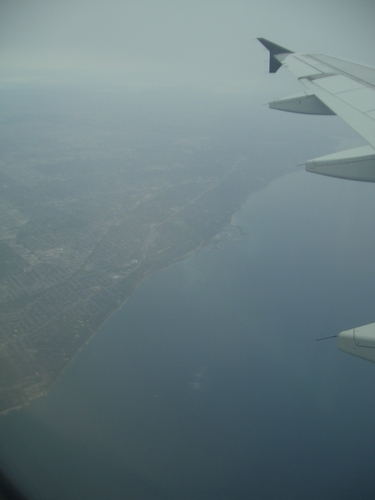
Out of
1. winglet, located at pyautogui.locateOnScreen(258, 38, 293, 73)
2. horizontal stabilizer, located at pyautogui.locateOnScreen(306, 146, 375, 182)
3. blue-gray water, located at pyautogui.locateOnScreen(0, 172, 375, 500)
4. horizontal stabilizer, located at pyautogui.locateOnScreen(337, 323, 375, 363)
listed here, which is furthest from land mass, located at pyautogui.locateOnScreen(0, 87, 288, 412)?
winglet, located at pyautogui.locateOnScreen(258, 38, 293, 73)

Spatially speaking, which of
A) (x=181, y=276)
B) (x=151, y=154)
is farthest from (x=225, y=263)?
(x=151, y=154)

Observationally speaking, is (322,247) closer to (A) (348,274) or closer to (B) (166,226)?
(A) (348,274)

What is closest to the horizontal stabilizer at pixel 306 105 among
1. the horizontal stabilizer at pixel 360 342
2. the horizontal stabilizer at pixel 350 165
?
the horizontal stabilizer at pixel 350 165

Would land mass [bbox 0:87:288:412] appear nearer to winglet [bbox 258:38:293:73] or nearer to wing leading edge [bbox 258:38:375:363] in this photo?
wing leading edge [bbox 258:38:375:363]

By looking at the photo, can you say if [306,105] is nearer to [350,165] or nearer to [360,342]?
[350,165]

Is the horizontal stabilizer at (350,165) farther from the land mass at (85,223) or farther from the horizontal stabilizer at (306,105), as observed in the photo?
the land mass at (85,223)

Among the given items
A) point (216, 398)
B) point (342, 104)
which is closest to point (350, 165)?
point (342, 104)

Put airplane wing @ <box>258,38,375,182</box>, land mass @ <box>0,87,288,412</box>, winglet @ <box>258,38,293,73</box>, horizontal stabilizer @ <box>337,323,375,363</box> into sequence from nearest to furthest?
horizontal stabilizer @ <box>337,323,375,363</box>
airplane wing @ <box>258,38,375,182</box>
winglet @ <box>258,38,293,73</box>
land mass @ <box>0,87,288,412</box>
